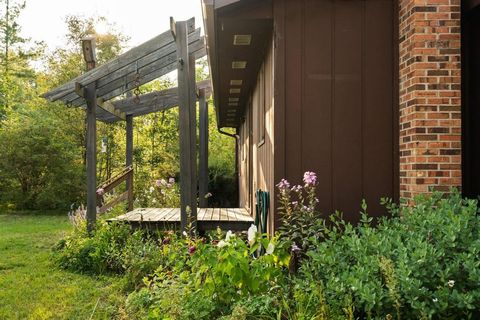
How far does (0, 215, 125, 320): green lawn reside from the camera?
5.35m

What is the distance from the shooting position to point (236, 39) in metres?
6.01

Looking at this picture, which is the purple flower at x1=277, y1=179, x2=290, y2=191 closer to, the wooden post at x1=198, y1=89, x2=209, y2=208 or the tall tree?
the wooden post at x1=198, y1=89, x2=209, y2=208

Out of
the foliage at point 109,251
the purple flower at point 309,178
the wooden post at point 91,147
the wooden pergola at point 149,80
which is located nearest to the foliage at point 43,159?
the wooden pergola at point 149,80

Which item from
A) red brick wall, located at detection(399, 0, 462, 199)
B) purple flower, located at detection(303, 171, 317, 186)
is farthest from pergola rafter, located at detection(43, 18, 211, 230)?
red brick wall, located at detection(399, 0, 462, 199)

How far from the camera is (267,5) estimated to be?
16.7 feet

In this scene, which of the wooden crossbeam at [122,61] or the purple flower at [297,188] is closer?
the purple flower at [297,188]

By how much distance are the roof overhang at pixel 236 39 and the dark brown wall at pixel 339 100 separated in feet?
1.15

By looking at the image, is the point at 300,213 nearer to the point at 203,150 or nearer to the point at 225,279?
the point at 225,279

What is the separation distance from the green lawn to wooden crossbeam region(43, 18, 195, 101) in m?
2.60

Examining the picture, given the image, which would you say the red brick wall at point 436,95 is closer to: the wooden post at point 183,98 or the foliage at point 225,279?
the foliage at point 225,279

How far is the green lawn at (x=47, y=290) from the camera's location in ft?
17.6

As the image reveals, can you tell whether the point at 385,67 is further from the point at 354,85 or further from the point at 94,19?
the point at 94,19

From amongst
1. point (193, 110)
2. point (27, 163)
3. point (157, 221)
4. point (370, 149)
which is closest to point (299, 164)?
point (370, 149)

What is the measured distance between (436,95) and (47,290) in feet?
15.7
